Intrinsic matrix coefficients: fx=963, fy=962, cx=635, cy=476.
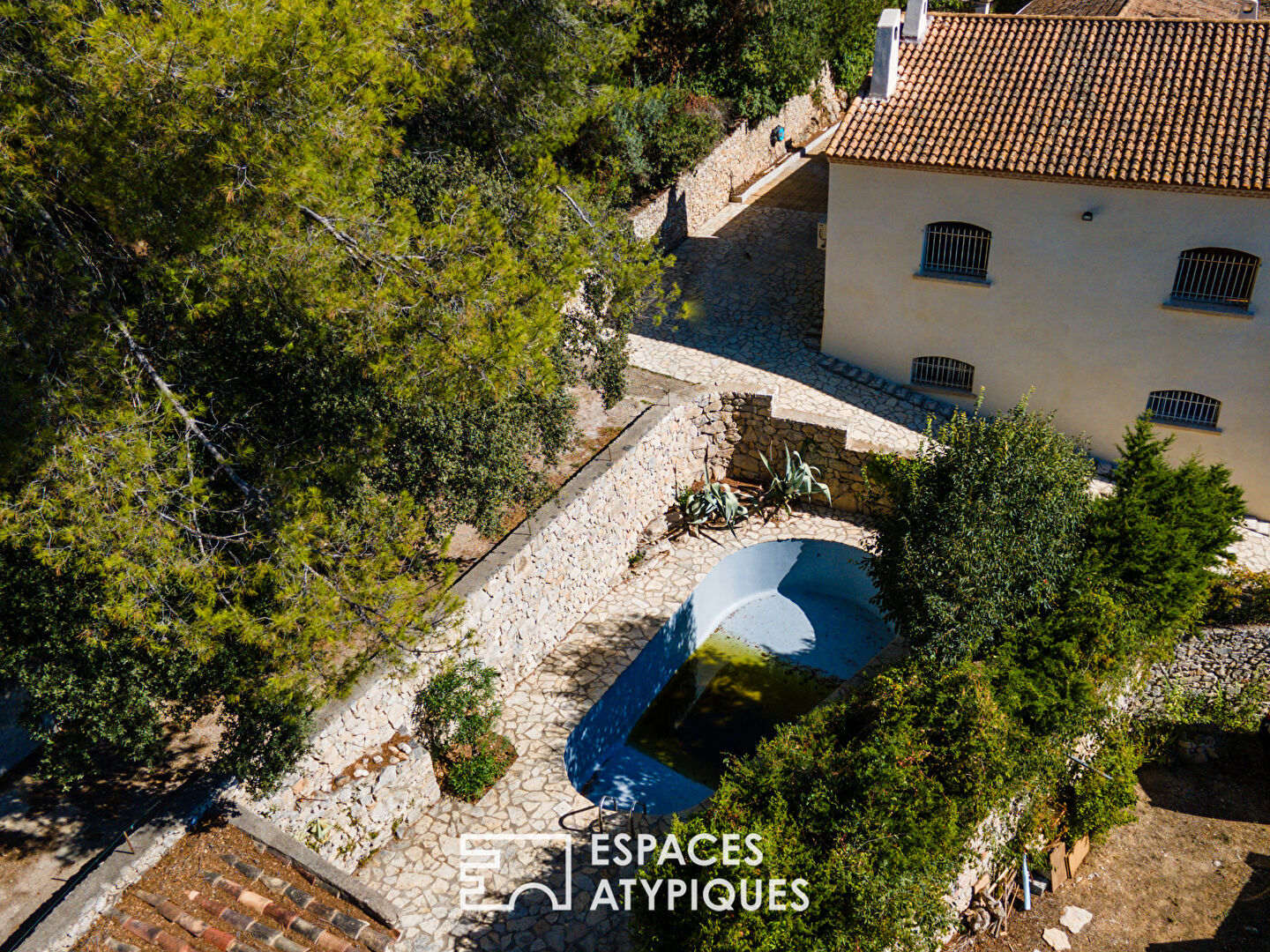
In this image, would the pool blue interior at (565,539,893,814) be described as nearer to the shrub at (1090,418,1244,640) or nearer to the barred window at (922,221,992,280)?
the shrub at (1090,418,1244,640)

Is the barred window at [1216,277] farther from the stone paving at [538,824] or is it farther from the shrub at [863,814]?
the shrub at [863,814]

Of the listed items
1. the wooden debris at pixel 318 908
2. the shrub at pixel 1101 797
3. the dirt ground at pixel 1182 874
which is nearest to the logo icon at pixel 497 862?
the wooden debris at pixel 318 908

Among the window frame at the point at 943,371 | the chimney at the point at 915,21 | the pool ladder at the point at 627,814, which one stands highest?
the chimney at the point at 915,21

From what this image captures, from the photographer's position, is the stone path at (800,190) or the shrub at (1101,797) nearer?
the shrub at (1101,797)

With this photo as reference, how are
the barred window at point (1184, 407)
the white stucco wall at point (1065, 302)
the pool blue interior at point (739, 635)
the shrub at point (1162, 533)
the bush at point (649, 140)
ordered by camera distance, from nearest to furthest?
the shrub at point (1162, 533) < the pool blue interior at point (739, 635) < the white stucco wall at point (1065, 302) < the barred window at point (1184, 407) < the bush at point (649, 140)

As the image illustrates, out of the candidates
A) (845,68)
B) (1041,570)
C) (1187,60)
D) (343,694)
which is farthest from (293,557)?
(845,68)
